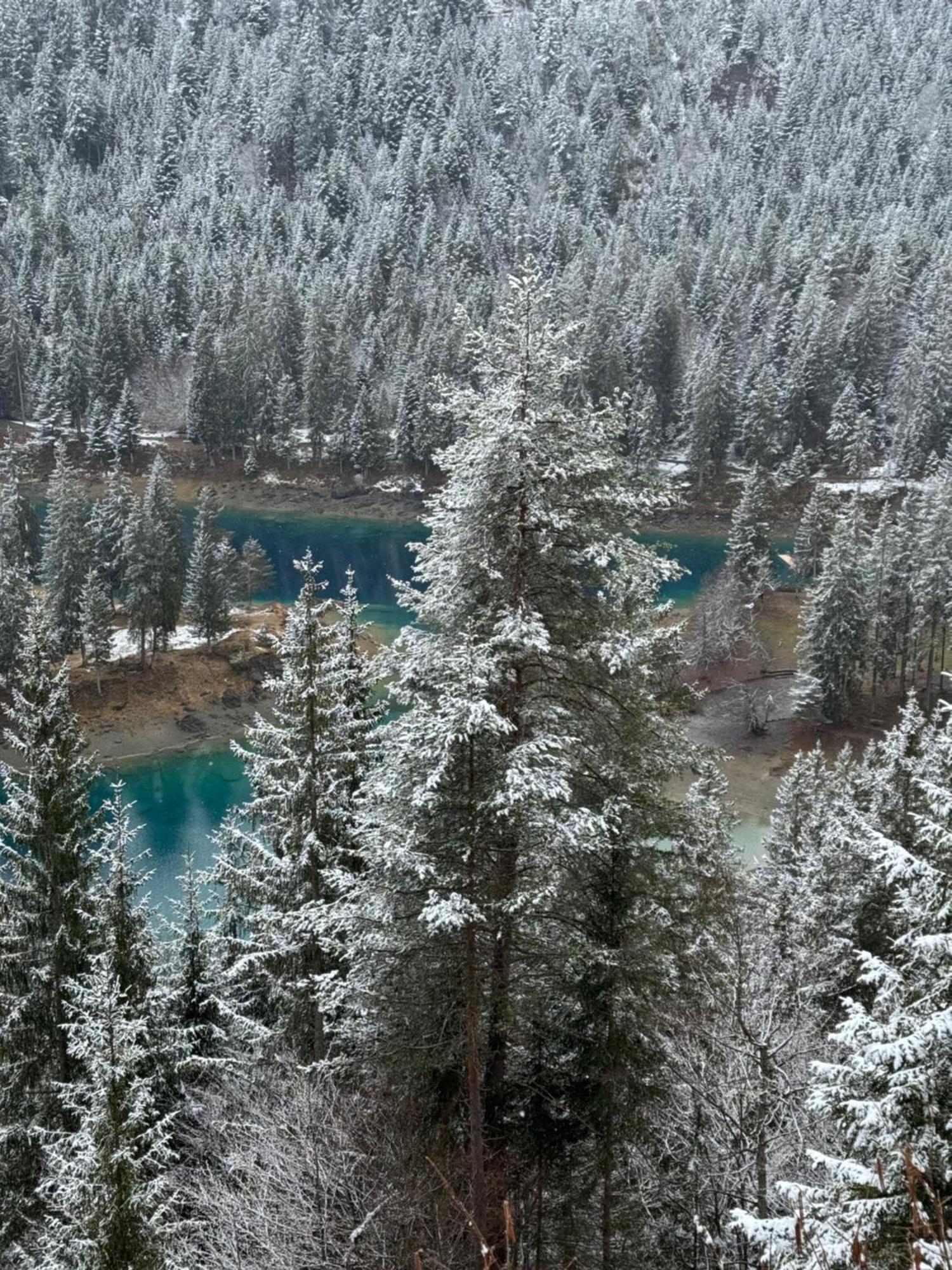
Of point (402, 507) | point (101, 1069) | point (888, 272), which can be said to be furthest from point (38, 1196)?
point (888, 272)

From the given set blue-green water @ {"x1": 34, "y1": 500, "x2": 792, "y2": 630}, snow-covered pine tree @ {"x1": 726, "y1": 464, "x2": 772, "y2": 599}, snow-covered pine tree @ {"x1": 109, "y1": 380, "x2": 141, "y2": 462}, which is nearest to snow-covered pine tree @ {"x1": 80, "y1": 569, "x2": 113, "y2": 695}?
blue-green water @ {"x1": 34, "y1": 500, "x2": 792, "y2": 630}

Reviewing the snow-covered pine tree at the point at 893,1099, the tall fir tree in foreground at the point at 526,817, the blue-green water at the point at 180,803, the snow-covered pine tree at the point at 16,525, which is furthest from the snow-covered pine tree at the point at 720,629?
the snow-covered pine tree at the point at 893,1099

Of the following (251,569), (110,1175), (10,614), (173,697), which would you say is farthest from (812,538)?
(110,1175)

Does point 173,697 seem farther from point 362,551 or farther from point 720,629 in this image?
point 362,551

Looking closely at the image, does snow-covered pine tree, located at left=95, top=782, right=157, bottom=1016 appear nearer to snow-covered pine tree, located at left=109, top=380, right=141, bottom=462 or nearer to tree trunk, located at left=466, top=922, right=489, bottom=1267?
tree trunk, located at left=466, top=922, right=489, bottom=1267

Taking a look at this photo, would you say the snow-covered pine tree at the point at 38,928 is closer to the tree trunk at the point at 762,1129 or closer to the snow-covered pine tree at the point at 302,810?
the snow-covered pine tree at the point at 302,810
